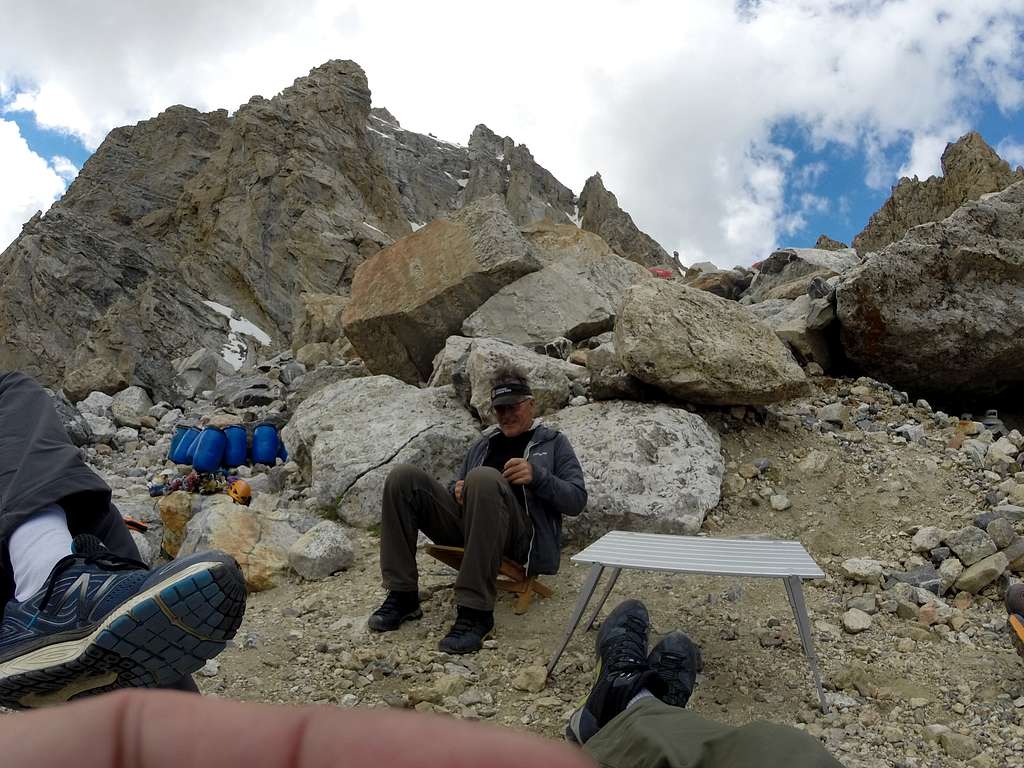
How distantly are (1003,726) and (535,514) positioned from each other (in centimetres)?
225

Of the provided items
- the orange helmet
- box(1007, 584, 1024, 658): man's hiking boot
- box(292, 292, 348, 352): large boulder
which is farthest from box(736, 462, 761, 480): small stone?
box(292, 292, 348, 352): large boulder

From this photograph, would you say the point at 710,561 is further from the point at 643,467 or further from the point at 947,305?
the point at 947,305

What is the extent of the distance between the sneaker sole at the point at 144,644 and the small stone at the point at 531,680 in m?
1.68

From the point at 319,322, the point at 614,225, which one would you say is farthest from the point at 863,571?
the point at 614,225

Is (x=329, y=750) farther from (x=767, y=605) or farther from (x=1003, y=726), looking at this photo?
(x=767, y=605)

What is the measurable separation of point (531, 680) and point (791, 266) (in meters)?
10.6

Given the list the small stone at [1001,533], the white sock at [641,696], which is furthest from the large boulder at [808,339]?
the white sock at [641,696]

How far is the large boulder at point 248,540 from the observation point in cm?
451

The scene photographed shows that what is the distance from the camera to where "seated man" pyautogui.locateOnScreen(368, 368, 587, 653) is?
3.62 meters

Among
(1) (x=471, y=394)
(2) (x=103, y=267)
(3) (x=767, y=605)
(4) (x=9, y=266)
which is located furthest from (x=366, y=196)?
(3) (x=767, y=605)

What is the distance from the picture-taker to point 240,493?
6.12 metres

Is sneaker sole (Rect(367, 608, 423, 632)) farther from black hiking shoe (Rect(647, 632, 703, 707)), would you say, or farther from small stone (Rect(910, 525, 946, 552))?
small stone (Rect(910, 525, 946, 552))

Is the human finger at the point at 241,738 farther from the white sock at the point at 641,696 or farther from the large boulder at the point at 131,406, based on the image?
the large boulder at the point at 131,406

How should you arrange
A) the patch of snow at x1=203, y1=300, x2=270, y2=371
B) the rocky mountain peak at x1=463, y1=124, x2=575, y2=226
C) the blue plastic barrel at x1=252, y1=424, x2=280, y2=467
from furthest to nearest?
the rocky mountain peak at x1=463, y1=124, x2=575, y2=226, the patch of snow at x1=203, y1=300, x2=270, y2=371, the blue plastic barrel at x1=252, y1=424, x2=280, y2=467
